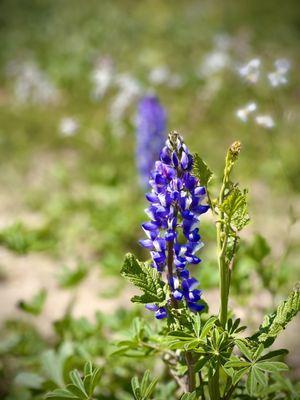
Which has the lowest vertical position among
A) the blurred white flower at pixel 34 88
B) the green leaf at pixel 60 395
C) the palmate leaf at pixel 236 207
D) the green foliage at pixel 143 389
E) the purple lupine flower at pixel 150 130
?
the green foliage at pixel 143 389

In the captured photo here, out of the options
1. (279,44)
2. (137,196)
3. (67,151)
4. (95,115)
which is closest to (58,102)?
(95,115)

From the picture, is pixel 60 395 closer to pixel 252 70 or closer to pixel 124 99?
pixel 252 70

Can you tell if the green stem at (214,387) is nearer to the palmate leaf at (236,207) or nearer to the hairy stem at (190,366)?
the hairy stem at (190,366)

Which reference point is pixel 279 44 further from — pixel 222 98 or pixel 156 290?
pixel 156 290

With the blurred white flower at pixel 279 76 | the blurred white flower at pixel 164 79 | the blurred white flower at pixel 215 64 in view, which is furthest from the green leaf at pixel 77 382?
the blurred white flower at pixel 215 64

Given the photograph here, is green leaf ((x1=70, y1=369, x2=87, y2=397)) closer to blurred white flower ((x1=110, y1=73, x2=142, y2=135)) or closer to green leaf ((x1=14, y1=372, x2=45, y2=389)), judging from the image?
green leaf ((x1=14, y1=372, x2=45, y2=389))

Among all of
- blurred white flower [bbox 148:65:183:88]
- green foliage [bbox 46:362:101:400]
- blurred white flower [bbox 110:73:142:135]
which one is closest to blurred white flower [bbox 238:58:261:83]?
green foliage [bbox 46:362:101:400]

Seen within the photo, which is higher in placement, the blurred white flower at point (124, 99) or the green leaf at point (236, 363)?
the blurred white flower at point (124, 99)
